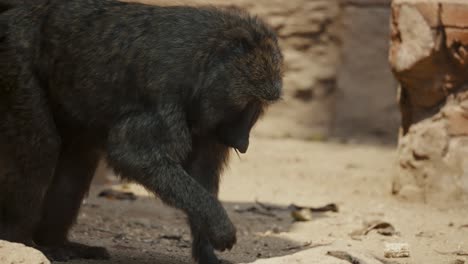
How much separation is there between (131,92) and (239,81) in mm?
632

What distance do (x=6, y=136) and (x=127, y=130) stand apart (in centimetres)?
75

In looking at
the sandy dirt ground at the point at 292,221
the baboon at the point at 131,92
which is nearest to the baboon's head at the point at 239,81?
the baboon at the point at 131,92

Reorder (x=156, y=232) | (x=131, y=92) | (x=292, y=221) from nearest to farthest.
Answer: (x=131, y=92) → (x=156, y=232) → (x=292, y=221)

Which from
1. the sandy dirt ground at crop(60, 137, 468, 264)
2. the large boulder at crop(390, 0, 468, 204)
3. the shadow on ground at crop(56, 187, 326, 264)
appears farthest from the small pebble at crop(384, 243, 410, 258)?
the large boulder at crop(390, 0, 468, 204)

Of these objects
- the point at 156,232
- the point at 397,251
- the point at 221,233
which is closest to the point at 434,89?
the point at 397,251

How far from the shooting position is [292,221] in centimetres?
801

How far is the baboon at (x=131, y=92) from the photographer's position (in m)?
5.56

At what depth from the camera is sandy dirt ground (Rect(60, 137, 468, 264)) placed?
261 inches

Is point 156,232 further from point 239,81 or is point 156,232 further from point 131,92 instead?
point 239,81

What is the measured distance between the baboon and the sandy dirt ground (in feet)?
2.35

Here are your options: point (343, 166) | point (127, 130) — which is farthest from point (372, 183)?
point (127, 130)

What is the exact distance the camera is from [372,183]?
9.60 metres

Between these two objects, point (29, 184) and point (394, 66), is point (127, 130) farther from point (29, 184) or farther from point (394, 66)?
point (394, 66)

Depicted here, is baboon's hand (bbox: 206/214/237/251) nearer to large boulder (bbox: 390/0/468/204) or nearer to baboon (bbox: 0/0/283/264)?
baboon (bbox: 0/0/283/264)
